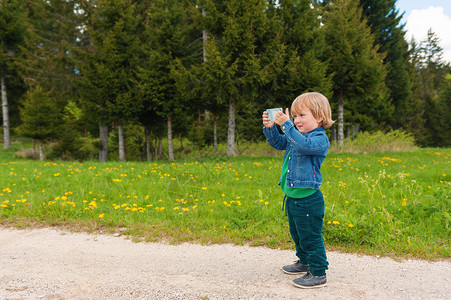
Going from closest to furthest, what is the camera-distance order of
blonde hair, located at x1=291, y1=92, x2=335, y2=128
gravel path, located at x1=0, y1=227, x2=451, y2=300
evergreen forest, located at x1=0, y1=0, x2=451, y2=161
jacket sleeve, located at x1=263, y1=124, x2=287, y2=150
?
1. gravel path, located at x1=0, y1=227, x2=451, y2=300
2. blonde hair, located at x1=291, y1=92, x2=335, y2=128
3. jacket sleeve, located at x1=263, y1=124, x2=287, y2=150
4. evergreen forest, located at x1=0, y1=0, x2=451, y2=161

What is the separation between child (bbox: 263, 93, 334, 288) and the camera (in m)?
2.66

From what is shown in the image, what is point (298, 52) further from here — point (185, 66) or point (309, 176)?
point (309, 176)

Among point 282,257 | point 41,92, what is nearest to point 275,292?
point 282,257

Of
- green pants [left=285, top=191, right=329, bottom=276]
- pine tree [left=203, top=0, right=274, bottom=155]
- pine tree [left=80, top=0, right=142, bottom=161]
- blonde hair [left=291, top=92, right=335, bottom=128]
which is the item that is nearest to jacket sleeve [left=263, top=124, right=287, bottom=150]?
blonde hair [left=291, top=92, right=335, bottom=128]

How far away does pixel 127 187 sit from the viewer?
6.51 metres

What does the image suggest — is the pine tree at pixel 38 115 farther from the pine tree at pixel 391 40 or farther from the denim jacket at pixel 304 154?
the pine tree at pixel 391 40

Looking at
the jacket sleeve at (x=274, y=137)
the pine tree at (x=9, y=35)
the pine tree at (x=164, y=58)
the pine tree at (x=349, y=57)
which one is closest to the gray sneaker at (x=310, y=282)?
the jacket sleeve at (x=274, y=137)

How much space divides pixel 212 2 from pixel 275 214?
12204 millimetres

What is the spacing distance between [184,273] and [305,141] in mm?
1849

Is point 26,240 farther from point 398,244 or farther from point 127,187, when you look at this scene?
point 398,244

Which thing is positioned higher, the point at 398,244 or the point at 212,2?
the point at 212,2

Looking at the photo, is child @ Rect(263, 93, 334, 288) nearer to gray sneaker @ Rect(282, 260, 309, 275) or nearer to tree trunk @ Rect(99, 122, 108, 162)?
gray sneaker @ Rect(282, 260, 309, 275)

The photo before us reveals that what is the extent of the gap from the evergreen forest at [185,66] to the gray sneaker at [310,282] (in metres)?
11.0

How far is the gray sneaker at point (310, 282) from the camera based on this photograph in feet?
8.75
